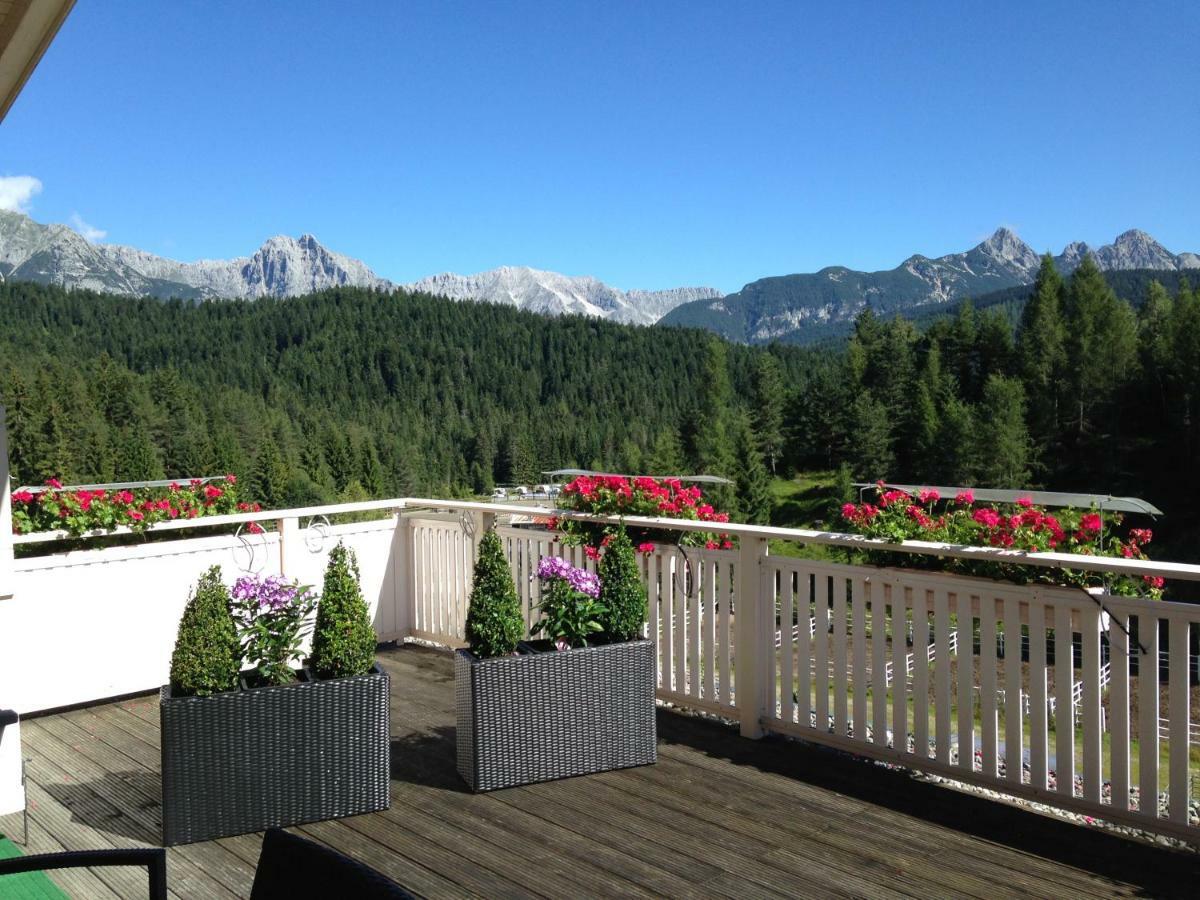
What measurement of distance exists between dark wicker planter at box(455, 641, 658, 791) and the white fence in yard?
592mm

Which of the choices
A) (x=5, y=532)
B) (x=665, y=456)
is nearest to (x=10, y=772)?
(x=5, y=532)

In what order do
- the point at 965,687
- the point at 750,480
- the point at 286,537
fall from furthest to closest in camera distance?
the point at 750,480 < the point at 286,537 < the point at 965,687

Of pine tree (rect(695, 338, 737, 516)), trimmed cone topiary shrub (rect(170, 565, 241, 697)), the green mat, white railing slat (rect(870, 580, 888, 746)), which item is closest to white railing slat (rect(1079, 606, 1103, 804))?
white railing slat (rect(870, 580, 888, 746))

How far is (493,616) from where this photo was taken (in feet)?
11.1

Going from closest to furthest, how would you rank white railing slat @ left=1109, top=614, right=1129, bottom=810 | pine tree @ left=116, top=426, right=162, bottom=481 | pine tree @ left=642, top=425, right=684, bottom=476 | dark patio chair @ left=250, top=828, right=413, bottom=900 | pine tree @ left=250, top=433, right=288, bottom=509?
dark patio chair @ left=250, top=828, right=413, bottom=900 → white railing slat @ left=1109, top=614, right=1129, bottom=810 → pine tree @ left=116, top=426, right=162, bottom=481 → pine tree @ left=250, top=433, right=288, bottom=509 → pine tree @ left=642, top=425, right=684, bottom=476

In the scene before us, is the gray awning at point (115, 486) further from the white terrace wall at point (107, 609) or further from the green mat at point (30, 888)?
the green mat at point (30, 888)

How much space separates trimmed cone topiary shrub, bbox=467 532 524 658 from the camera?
3.36 m

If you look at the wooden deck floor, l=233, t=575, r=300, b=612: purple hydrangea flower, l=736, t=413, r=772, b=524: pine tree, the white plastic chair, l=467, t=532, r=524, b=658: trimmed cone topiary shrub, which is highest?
l=233, t=575, r=300, b=612: purple hydrangea flower

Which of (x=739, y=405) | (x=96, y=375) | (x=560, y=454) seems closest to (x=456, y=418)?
(x=560, y=454)

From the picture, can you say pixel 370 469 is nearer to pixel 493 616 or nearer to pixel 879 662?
pixel 493 616

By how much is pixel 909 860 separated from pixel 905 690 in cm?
74

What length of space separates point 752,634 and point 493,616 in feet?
3.82

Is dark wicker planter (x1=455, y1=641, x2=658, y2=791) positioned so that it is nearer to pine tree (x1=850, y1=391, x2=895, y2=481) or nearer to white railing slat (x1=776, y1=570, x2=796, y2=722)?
white railing slat (x1=776, y1=570, x2=796, y2=722)

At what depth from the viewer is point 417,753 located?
3.76 meters
